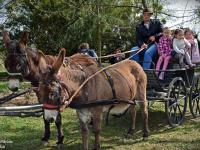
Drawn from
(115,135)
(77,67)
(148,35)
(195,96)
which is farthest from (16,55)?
(195,96)

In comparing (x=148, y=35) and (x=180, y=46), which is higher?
(x=148, y=35)

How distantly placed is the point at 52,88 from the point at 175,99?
12.1 ft

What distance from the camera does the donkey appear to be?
5640 millimetres

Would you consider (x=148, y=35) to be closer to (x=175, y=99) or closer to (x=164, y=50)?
(x=164, y=50)

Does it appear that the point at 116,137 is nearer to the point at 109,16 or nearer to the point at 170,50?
the point at 170,50

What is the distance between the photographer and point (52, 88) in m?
5.02

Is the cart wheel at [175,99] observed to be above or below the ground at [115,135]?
above

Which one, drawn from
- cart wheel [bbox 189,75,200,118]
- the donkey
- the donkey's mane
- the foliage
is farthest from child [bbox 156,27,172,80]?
the foliage

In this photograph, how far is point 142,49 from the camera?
25.5 feet

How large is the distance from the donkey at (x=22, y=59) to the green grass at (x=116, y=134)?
5.22ft

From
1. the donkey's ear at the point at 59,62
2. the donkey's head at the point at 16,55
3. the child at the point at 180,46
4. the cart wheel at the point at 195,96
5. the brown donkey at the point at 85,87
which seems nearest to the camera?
the donkey's ear at the point at 59,62

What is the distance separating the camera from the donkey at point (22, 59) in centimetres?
564

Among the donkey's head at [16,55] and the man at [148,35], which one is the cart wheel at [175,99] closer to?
the man at [148,35]

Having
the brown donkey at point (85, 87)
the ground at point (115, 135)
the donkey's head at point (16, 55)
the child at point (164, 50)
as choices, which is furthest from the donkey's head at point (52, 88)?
the child at point (164, 50)
